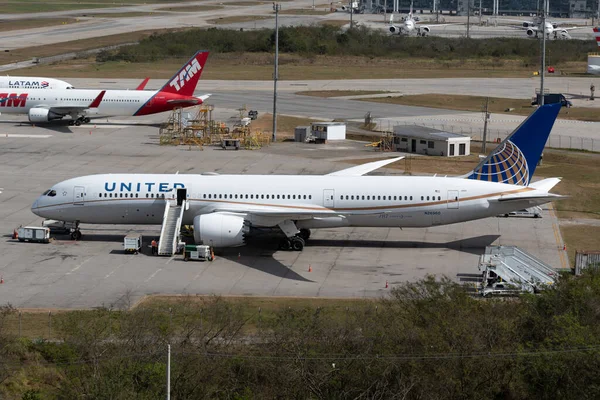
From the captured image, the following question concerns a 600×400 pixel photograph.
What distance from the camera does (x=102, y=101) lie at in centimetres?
10488

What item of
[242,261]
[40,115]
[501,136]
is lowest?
[242,261]

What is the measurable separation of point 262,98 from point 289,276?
76.4 m

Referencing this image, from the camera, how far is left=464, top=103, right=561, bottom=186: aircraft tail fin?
2232 inches

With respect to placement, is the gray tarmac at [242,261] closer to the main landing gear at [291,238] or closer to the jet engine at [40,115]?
the main landing gear at [291,238]

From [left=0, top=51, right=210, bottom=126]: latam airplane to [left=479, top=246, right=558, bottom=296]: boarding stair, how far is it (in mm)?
60035

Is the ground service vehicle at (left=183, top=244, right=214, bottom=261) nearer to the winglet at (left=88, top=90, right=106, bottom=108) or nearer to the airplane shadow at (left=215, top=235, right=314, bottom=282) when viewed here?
the airplane shadow at (left=215, top=235, right=314, bottom=282)

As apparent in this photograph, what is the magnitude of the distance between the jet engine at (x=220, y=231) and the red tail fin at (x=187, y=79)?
172 ft

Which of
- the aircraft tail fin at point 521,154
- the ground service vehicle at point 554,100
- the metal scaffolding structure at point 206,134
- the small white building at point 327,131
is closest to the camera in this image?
the aircraft tail fin at point 521,154

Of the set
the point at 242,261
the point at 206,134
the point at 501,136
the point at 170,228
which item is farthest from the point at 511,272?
the point at 501,136

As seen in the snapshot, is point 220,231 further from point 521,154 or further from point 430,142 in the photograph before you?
point 430,142

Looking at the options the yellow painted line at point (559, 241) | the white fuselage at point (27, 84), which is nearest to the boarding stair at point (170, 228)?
the yellow painted line at point (559, 241)

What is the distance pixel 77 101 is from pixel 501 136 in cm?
4558

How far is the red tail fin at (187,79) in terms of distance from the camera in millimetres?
104438

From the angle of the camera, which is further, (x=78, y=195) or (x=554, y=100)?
(x=554, y=100)
